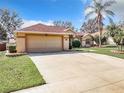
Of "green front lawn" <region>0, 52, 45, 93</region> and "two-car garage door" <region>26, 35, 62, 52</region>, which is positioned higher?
"two-car garage door" <region>26, 35, 62, 52</region>

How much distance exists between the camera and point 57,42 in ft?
67.2

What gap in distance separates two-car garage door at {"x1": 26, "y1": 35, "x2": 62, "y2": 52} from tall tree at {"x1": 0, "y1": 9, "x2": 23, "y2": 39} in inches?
1269

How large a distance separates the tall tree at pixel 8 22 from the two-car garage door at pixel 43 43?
106 ft

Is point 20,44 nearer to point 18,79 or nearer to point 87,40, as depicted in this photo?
point 18,79

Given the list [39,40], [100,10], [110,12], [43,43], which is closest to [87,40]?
[100,10]

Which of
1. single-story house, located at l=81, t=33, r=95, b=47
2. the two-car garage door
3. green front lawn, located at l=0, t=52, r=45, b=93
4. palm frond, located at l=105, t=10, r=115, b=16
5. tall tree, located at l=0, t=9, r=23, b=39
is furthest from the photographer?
tall tree, located at l=0, t=9, r=23, b=39

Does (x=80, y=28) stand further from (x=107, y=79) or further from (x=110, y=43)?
(x=107, y=79)

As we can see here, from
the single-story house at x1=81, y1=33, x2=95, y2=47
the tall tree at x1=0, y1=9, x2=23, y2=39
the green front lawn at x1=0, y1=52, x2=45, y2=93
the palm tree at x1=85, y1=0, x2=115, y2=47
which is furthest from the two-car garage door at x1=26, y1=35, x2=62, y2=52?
the tall tree at x1=0, y1=9, x2=23, y2=39

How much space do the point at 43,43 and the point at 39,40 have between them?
668 millimetres

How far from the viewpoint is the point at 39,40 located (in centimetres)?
1916

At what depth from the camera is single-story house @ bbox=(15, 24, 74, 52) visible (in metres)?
18.2

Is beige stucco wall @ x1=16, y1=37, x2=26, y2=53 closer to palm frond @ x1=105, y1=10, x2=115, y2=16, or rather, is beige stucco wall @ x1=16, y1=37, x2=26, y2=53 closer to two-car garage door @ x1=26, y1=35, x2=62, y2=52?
two-car garage door @ x1=26, y1=35, x2=62, y2=52

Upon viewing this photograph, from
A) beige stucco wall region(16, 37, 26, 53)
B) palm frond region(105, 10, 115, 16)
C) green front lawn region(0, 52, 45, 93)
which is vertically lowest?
green front lawn region(0, 52, 45, 93)

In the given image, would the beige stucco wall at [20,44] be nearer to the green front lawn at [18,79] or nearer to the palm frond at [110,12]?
the green front lawn at [18,79]
